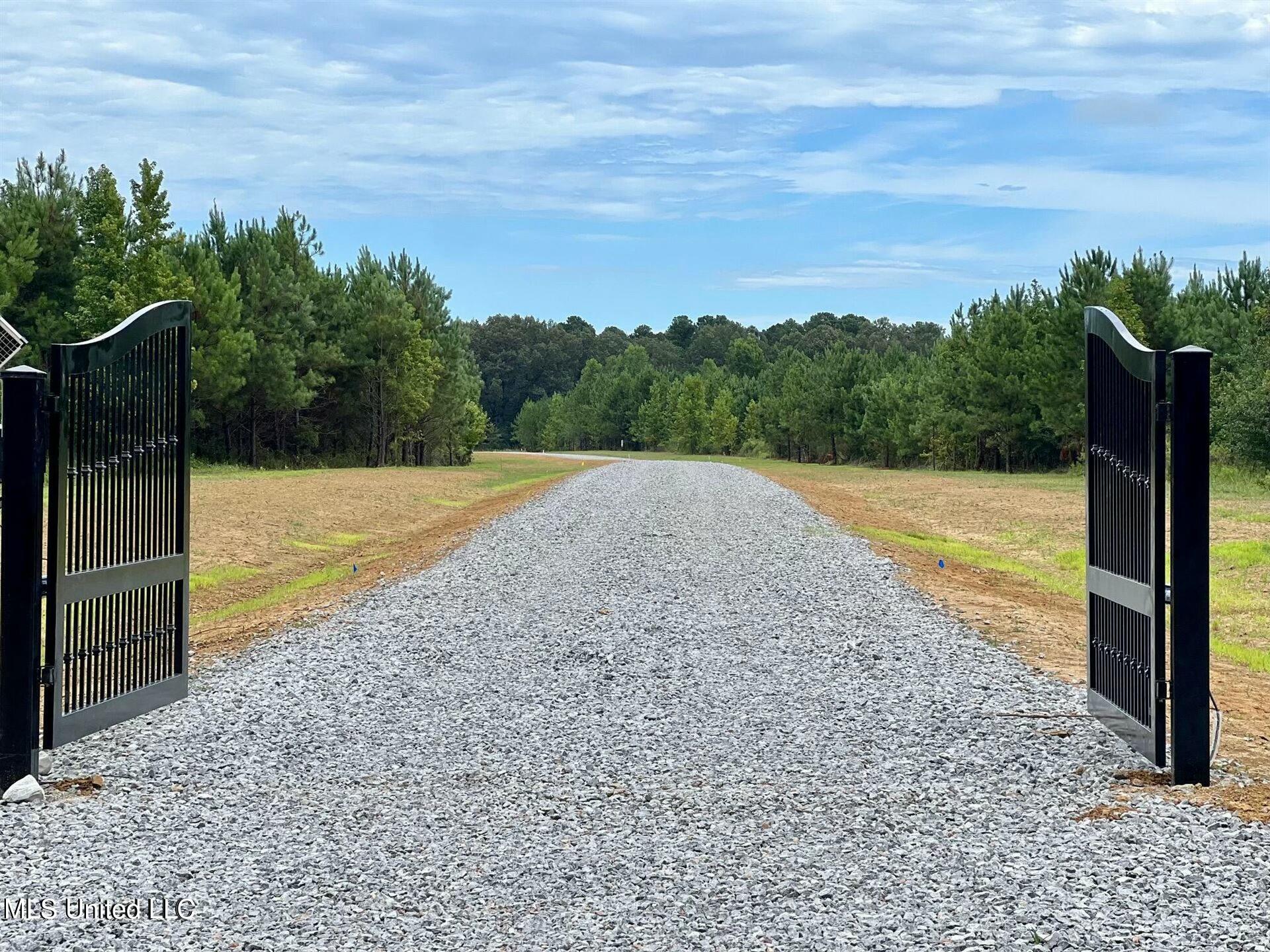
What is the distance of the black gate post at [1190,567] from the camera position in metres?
5.40

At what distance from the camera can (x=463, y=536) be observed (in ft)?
57.6

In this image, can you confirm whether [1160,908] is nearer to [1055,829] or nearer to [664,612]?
[1055,829]

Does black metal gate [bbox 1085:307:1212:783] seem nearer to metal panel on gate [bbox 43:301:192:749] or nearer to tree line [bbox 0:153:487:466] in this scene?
metal panel on gate [bbox 43:301:192:749]

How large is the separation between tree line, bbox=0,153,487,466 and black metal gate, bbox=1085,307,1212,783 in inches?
1447

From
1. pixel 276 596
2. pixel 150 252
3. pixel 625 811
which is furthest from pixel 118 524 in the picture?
pixel 150 252

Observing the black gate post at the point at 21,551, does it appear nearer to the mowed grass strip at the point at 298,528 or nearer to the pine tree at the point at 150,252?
the mowed grass strip at the point at 298,528

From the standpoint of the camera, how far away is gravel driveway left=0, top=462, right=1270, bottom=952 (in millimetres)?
3932

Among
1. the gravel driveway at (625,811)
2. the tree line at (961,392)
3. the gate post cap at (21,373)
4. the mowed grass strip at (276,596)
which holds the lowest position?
the gravel driveway at (625,811)

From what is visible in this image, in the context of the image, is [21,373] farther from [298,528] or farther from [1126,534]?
[298,528]

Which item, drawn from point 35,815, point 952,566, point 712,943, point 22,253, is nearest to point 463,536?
point 952,566

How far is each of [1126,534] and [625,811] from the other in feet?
10.0

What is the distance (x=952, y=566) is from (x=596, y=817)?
429 inches

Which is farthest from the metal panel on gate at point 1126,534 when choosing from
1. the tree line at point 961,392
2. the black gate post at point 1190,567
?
the tree line at point 961,392

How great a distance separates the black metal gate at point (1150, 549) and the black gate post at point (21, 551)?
5.23 m
